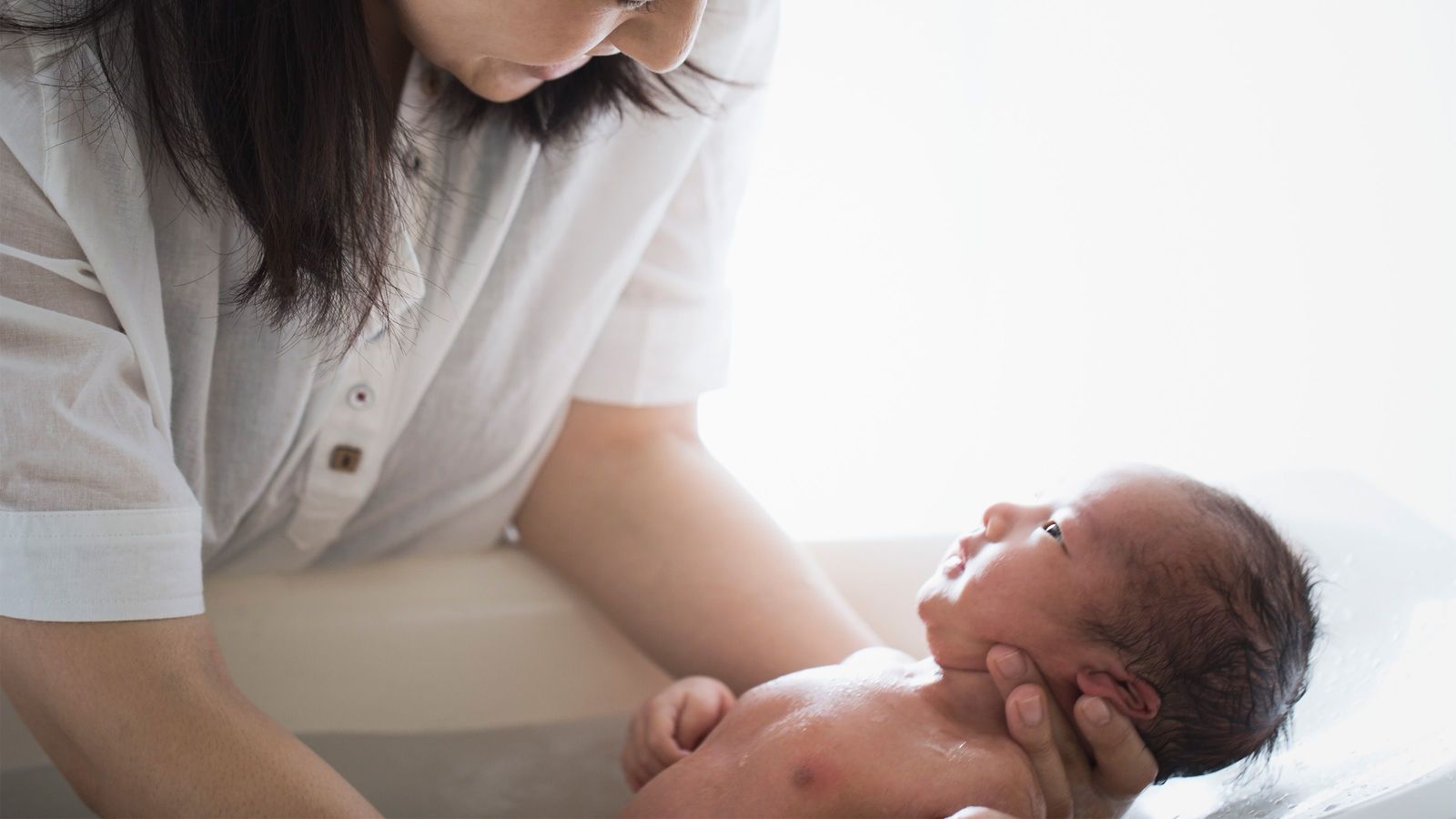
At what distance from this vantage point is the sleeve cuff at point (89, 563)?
69 centimetres

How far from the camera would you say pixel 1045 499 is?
893mm

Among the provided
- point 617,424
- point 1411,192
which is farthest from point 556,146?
point 1411,192

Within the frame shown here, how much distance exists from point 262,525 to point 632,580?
0.98 ft

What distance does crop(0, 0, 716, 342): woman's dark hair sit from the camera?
2.26ft

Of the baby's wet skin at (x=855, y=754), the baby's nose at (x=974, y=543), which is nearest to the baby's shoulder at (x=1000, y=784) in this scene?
the baby's wet skin at (x=855, y=754)

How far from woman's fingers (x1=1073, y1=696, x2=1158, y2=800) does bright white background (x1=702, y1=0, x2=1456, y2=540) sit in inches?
20.1

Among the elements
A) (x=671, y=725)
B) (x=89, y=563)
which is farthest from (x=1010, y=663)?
(x=89, y=563)

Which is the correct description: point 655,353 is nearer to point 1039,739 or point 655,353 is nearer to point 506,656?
point 506,656

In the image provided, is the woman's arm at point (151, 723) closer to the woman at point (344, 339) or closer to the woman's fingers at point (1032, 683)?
the woman at point (344, 339)

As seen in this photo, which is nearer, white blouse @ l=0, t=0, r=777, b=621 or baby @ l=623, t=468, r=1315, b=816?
white blouse @ l=0, t=0, r=777, b=621

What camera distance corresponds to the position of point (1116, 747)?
82 cm

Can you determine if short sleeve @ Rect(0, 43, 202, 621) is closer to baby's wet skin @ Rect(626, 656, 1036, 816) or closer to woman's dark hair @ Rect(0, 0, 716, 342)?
woman's dark hair @ Rect(0, 0, 716, 342)

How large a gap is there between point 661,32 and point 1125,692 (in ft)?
1.62

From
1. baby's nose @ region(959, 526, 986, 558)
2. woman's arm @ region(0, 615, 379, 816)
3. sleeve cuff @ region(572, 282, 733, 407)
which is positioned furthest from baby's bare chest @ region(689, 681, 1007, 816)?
sleeve cuff @ region(572, 282, 733, 407)
